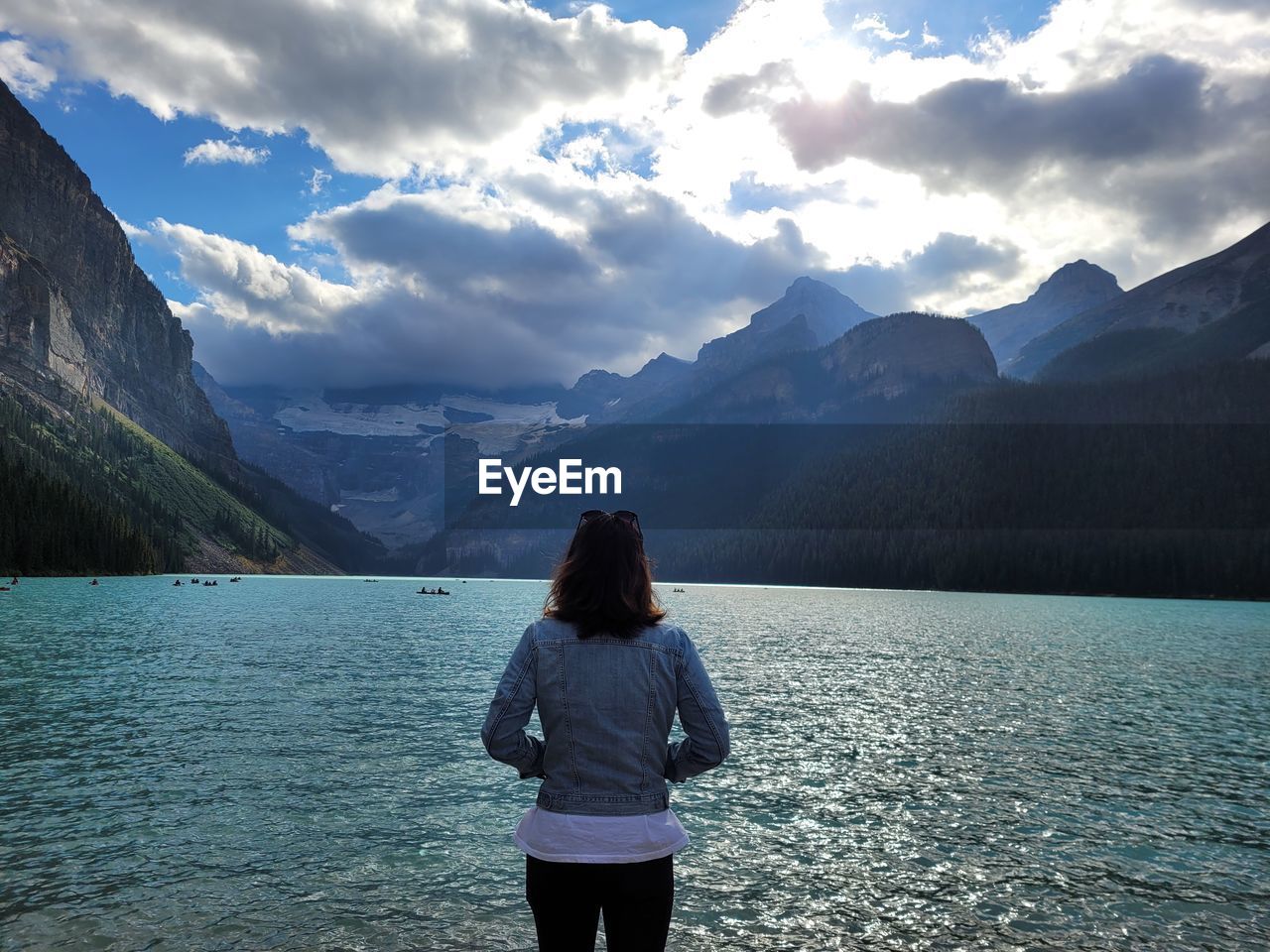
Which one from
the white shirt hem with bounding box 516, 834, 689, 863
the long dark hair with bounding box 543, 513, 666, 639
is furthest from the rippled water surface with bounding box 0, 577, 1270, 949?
the long dark hair with bounding box 543, 513, 666, 639

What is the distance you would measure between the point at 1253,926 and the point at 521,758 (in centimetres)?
1634

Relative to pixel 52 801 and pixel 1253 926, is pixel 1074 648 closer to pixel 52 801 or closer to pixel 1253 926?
pixel 1253 926

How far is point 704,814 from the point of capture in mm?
22156

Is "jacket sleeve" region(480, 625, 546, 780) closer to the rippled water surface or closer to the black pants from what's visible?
the black pants

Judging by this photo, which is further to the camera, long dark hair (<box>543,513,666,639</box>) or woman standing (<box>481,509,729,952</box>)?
long dark hair (<box>543,513,666,639</box>)

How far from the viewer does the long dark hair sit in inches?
253

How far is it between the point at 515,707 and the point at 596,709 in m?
0.65

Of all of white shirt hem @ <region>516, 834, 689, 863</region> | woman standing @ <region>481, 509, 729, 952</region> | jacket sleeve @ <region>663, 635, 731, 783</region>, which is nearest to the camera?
white shirt hem @ <region>516, 834, 689, 863</region>

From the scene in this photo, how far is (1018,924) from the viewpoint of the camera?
49.4ft

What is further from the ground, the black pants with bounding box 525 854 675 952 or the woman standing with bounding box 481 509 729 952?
the woman standing with bounding box 481 509 729 952

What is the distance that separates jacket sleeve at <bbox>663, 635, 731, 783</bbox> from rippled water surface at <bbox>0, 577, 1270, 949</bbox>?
9.16 metres

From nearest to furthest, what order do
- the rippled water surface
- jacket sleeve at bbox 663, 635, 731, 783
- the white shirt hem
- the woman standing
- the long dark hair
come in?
the white shirt hem < the woman standing < the long dark hair < jacket sleeve at bbox 663, 635, 731, 783 < the rippled water surface

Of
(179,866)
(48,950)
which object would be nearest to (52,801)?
(179,866)

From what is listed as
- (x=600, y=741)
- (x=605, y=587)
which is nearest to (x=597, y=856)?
(x=600, y=741)
